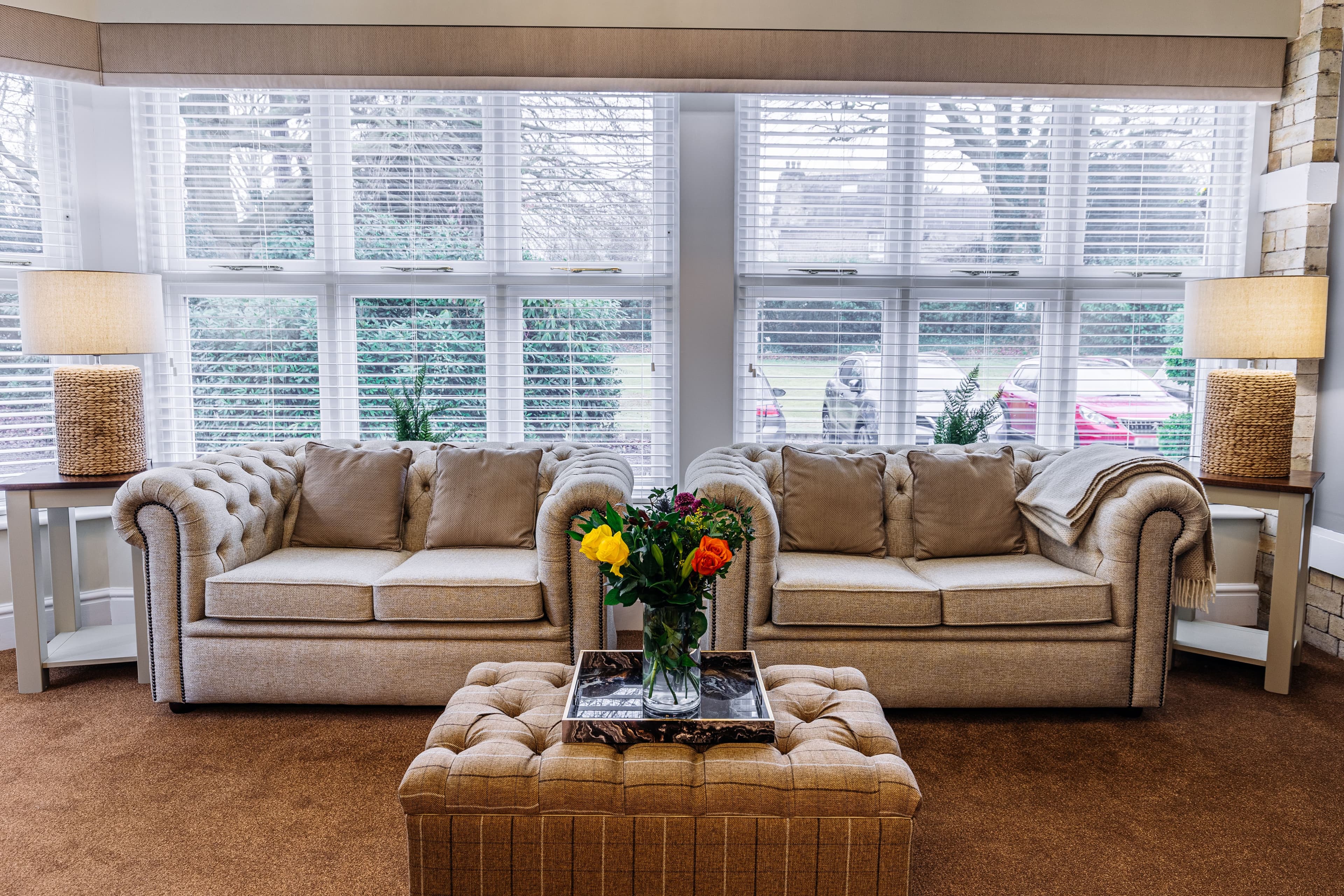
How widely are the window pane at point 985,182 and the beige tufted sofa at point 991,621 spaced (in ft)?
4.89

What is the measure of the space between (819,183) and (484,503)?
2060mm

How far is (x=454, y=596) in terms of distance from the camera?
294cm

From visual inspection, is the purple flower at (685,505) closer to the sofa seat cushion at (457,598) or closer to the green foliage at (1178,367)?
the sofa seat cushion at (457,598)

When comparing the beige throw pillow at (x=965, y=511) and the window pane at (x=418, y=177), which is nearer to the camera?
the beige throw pillow at (x=965, y=511)

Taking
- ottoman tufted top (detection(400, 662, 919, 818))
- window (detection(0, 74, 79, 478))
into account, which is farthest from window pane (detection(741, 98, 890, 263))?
window (detection(0, 74, 79, 478))

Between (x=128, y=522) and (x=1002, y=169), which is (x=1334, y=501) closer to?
(x=1002, y=169)

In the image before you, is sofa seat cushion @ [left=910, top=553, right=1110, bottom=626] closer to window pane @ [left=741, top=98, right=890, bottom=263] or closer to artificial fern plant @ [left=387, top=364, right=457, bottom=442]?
window pane @ [left=741, top=98, right=890, bottom=263]

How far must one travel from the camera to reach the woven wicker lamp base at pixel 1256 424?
3367mm

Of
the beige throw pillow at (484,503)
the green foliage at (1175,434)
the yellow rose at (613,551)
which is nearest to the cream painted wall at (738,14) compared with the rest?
the green foliage at (1175,434)

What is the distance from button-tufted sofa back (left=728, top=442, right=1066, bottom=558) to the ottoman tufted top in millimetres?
1610

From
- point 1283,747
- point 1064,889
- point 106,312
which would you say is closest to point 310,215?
point 106,312

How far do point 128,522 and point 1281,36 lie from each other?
16.0ft

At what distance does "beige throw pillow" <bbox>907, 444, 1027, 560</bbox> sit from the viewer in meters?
3.35

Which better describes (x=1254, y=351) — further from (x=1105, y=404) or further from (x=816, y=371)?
(x=816, y=371)
